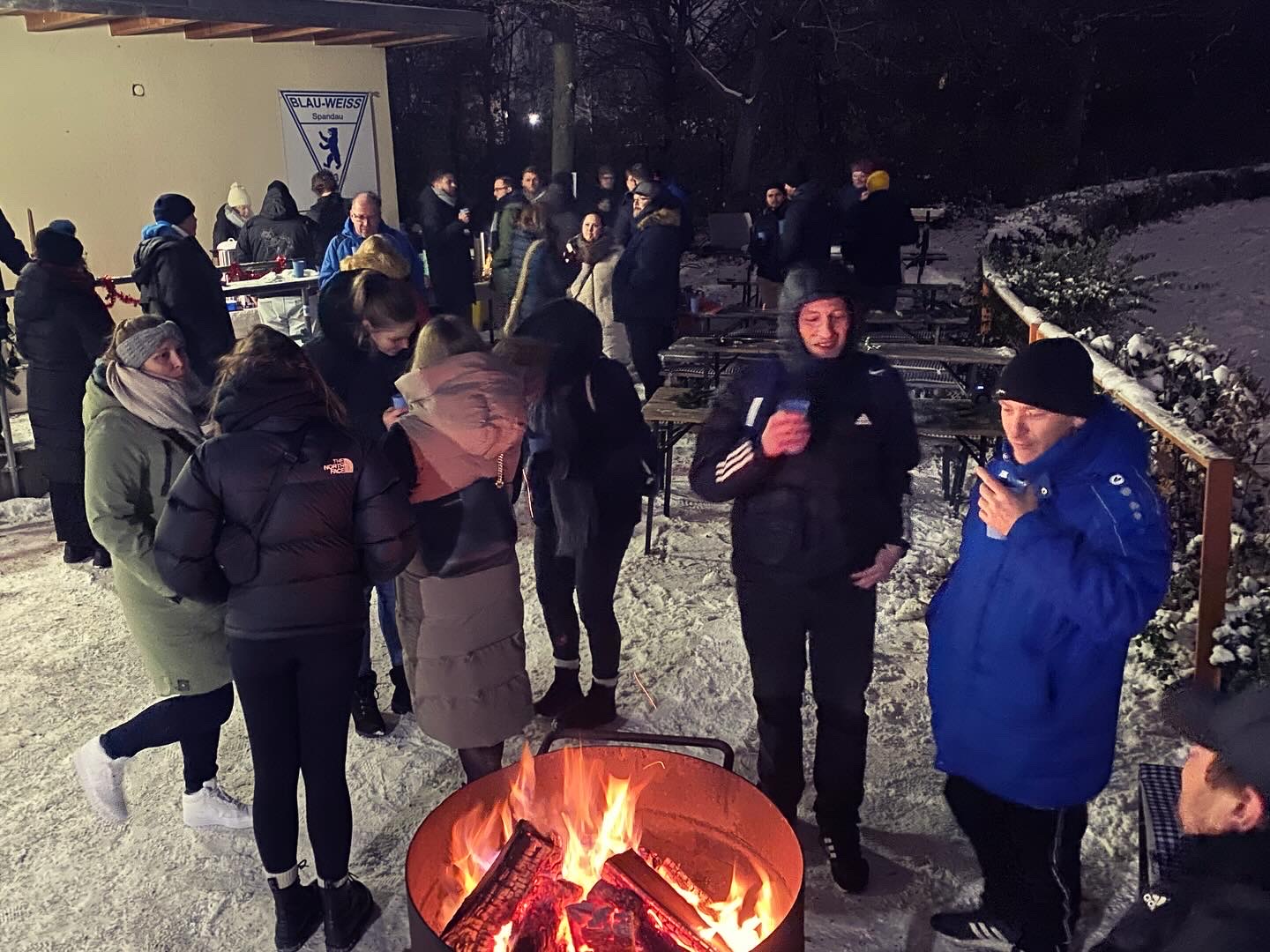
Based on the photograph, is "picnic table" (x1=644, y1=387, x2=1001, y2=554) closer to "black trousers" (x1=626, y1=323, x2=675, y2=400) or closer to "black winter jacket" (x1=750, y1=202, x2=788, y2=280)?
"black trousers" (x1=626, y1=323, x2=675, y2=400)

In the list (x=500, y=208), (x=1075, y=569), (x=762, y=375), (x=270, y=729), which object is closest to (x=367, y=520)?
(x=270, y=729)

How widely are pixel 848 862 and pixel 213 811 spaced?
220 centimetres

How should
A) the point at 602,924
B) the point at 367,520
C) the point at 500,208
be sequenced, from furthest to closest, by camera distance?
the point at 500,208
the point at 367,520
the point at 602,924

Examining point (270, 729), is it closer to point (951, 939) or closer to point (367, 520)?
point (367, 520)

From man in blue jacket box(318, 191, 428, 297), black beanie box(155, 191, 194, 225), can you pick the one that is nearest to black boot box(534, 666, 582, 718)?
man in blue jacket box(318, 191, 428, 297)

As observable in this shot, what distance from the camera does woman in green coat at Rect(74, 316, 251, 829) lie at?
10.9 ft

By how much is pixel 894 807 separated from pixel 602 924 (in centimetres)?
175

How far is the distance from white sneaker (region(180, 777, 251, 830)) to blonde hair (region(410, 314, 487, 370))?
174 cm

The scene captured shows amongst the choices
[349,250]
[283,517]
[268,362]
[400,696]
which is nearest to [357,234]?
[349,250]

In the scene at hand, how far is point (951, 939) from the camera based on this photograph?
127 inches

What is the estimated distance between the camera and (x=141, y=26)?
995 cm

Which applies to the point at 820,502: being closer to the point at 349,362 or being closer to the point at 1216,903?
the point at 1216,903

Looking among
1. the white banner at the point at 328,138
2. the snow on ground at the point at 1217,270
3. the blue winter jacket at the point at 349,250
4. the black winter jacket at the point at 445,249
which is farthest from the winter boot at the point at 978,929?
the white banner at the point at 328,138

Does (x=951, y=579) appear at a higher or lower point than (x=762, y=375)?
lower
